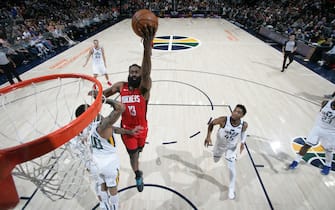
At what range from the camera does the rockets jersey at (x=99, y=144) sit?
2.43m

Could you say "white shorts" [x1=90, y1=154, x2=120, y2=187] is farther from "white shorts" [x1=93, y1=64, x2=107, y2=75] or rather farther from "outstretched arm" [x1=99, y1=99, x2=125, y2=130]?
"white shorts" [x1=93, y1=64, x2=107, y2=75]

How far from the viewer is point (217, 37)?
575 inches

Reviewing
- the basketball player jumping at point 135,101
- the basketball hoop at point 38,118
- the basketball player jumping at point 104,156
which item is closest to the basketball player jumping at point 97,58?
the basketball hoop at point 38,118

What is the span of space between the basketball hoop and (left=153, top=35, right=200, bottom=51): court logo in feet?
19.5

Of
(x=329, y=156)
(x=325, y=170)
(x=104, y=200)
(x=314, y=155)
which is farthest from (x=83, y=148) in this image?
(x=314, y=155)

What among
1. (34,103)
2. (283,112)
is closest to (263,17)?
(283,112)

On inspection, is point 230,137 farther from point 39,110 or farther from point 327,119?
point 39,110

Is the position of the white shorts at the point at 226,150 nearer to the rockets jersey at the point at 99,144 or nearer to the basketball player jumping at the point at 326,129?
the basketball player jumping at the point at 326,129

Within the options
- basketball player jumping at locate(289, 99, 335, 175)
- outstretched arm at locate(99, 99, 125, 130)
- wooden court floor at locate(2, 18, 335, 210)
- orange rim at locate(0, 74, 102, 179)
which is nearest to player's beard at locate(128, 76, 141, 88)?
outstretched arm at locate(99, 99, 125, 130)

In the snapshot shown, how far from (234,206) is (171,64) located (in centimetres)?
684

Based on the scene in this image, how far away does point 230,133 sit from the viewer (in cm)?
323

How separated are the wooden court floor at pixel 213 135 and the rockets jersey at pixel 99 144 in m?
1.19

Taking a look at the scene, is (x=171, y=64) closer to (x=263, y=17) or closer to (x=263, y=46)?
(x=263, y=46)

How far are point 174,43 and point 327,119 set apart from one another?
33.8ft
